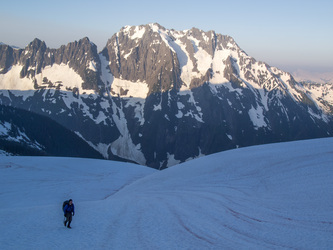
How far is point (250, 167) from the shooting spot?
38094 mm

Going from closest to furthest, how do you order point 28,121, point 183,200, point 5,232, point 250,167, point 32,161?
point 5,232 < point 183,200 < point 250,167 < point 32,161 < point 28,121

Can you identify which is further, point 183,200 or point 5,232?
point 183,200

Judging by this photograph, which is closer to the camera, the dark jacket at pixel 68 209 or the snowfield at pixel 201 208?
the snowfield at pixel 201 208

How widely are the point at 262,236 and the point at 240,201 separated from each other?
8.07 m

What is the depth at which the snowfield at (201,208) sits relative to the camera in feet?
61.5

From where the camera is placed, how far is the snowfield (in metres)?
18.8

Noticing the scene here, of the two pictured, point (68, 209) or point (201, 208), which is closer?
point (68, 209)

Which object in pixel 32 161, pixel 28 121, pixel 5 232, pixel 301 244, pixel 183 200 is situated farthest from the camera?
pixel 28 121

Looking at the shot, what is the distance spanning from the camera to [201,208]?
2638 centimetres

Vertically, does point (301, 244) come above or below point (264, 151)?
below

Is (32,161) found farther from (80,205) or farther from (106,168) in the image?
(80,205)

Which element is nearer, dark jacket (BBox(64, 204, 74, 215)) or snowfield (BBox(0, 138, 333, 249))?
snowfield (BBox(0, 138, 333, 249))

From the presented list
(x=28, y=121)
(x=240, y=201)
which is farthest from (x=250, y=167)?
(x=28, y=121)

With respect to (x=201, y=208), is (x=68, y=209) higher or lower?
lower
